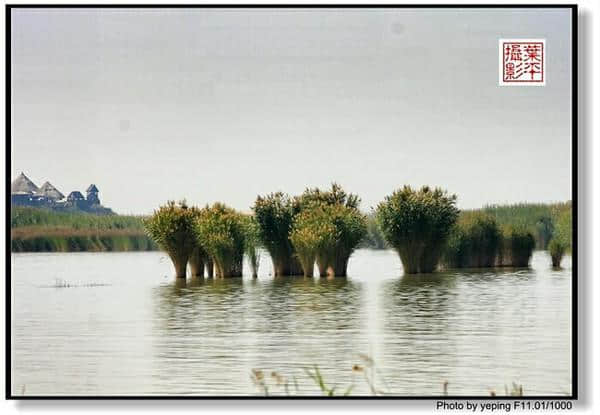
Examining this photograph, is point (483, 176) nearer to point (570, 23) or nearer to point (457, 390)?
point (570, 23)

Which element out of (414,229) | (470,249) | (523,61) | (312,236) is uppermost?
(523,61)

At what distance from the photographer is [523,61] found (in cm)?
1152

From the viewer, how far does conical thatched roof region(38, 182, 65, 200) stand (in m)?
12.4

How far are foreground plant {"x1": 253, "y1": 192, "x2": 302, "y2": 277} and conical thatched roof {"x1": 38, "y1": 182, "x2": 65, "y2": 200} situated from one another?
6.01 metres

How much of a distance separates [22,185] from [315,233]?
7.53 metres

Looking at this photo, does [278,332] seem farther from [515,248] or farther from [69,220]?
[515,248]

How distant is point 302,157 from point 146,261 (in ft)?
16.8

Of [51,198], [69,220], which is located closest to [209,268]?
[69,220]

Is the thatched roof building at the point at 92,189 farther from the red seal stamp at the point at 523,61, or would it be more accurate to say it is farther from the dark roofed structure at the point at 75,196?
the red seal stamp at the point at 523,61

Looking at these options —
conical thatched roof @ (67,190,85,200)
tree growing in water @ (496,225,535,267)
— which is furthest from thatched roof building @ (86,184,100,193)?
tree growing in water @ (496,225,535,267)

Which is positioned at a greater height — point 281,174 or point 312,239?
point 281,174

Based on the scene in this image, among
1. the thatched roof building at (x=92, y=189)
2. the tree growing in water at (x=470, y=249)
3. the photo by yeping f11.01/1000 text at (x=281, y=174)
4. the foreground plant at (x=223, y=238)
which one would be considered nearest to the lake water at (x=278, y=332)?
the photo by yeping f11.01/1000 text at (x=281, y=174)

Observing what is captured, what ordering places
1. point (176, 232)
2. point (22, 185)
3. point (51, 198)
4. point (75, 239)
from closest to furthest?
point (22, 185), point (51, 198), point (75, 239), point (176, 232)

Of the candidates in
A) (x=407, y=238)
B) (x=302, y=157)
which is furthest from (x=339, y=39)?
(x=407, y=238)
